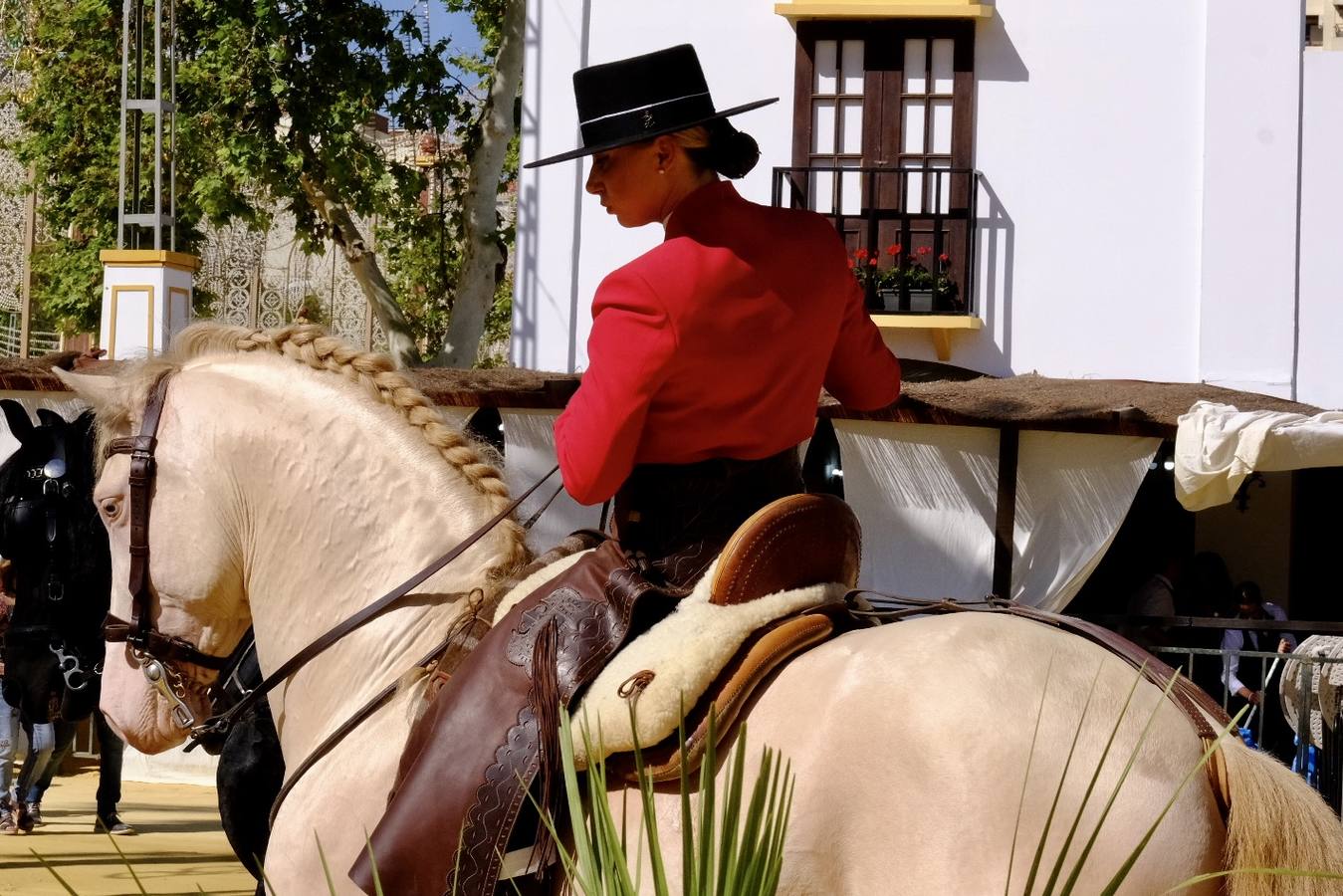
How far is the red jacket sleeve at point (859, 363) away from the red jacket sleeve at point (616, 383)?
52 cm

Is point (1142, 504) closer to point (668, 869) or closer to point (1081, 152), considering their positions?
point (1081, 152)

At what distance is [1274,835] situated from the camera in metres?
2.03

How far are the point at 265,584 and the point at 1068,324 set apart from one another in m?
11.5

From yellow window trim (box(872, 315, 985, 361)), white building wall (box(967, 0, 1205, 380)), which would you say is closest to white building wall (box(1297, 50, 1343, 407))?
white building wall (box(967, 0, 1205, 380))

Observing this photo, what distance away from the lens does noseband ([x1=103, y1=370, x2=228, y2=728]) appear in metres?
3.10

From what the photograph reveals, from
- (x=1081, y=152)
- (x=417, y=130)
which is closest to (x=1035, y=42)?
(x=1081, y=152)

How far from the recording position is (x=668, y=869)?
2.30m

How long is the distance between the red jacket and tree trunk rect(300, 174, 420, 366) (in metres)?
Result: 13.1

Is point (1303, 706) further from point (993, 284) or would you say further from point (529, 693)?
point (993, 284)

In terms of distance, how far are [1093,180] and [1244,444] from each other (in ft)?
17.9

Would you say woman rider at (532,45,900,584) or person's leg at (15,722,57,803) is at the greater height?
woman rider at (532,45,900,584)

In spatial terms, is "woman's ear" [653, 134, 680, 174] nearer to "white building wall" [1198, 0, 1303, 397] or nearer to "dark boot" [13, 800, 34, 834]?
"dark boot" [13, 800, 34, 834]

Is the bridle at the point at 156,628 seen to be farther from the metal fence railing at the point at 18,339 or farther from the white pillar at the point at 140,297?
the metal fence railing at the point at 18,339

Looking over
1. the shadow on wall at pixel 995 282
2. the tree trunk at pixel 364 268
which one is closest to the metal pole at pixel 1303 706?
the shadow on wall at pixel 995 282
